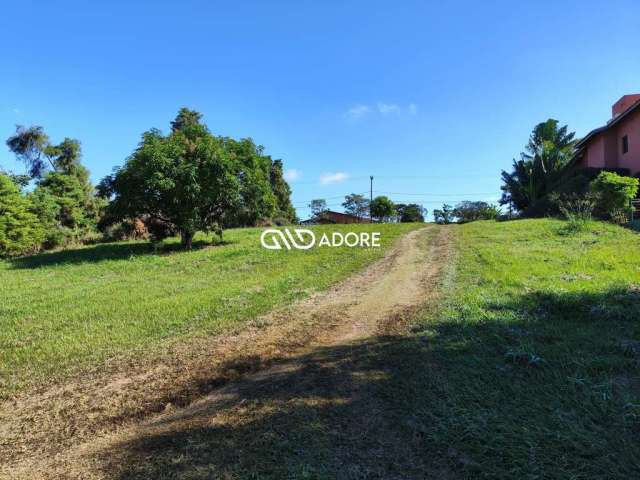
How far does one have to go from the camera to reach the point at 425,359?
361 cm

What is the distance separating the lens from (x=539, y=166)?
94.8ft

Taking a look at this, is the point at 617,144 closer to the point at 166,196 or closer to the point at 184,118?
the point at 166,196

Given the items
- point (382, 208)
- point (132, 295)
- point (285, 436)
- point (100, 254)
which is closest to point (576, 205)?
point (132, 295)

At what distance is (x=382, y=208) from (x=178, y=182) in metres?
33.8

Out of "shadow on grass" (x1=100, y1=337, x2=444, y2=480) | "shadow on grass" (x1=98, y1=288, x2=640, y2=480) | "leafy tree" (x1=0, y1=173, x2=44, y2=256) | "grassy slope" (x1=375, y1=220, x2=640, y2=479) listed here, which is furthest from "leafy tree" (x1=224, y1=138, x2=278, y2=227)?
"shadow on grass" (x1=100, y1=337, x2=444, y2=480)

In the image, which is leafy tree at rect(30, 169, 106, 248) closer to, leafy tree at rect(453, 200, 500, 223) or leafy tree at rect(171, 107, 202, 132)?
leafy tree at rect(171, 107, 202, 132)

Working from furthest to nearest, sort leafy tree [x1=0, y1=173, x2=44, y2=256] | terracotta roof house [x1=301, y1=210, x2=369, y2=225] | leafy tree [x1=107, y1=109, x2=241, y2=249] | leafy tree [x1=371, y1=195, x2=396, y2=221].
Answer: terracotta roof house [x1=301, y1=210, x2=369, y2=225], leafy tree [x1=371, y1=195, x2=396, y2=221], leafy tree [x1=0, y1=173, x2=44, y2=256], leafy tree [x1=107, y1=109, x2=241, y2=249]

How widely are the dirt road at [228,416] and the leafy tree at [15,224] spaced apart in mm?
14622

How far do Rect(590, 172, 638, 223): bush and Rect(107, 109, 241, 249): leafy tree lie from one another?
13.7 meters

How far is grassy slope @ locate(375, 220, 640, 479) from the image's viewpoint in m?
2.24

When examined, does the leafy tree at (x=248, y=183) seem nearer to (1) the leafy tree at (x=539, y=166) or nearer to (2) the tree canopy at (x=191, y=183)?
(2) the tree canopy at (x=191, y=183)

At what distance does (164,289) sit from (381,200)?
124 feet

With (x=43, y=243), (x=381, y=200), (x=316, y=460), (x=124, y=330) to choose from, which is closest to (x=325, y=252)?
(x=124, y=330)

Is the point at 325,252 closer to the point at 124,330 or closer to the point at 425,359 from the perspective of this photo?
the point at 124,330
